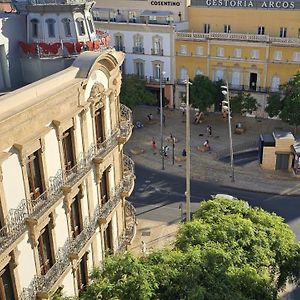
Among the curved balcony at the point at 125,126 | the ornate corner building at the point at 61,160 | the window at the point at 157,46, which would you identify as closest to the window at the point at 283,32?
the window at the point at 157,46

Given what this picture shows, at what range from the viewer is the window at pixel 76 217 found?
25656 millimetres

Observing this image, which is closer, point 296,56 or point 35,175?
point 35,175

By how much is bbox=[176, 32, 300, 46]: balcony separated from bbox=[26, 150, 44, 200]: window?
49.4m

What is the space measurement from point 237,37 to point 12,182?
51.9m

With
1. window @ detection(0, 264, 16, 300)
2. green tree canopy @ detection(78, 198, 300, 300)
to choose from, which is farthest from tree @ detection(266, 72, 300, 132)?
window @ detection(0, 264, 16, 300)

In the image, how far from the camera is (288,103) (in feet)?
189

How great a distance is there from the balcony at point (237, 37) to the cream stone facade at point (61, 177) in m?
38.4

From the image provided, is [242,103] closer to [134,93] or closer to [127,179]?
[134,93]

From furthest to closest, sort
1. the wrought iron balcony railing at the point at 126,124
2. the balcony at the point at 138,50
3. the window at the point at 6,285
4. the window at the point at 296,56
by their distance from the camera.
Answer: the balcony at the point at 138,50 < the window at the point at 296,56 < the wrought iron balcony railing at the point at 126,124 < the window at the point at 6,285

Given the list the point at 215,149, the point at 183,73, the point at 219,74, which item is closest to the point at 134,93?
the point at 183,73

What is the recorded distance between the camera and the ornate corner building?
19969 mm

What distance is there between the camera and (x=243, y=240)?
24.9m

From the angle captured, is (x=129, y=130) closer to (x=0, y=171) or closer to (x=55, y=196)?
(x=55, y=196)

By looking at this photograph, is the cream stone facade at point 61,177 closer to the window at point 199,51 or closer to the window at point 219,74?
the window at point 219,74
